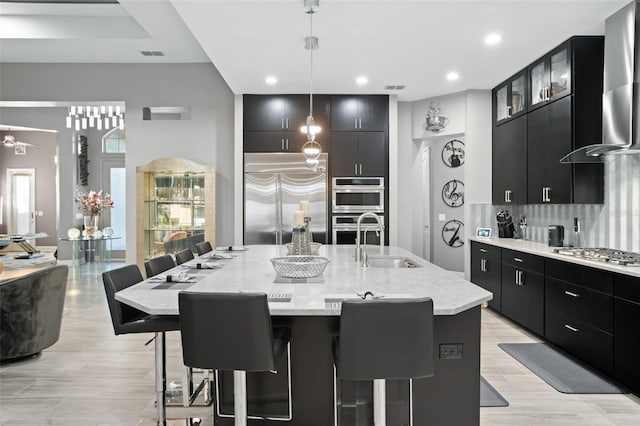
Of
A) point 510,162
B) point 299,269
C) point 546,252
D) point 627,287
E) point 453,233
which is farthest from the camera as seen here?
point 453,233

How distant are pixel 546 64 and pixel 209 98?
457 centimetres

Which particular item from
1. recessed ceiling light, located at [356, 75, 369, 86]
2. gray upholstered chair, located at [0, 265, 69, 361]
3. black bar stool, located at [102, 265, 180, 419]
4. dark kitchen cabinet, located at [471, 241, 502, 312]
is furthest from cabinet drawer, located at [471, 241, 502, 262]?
gray upholstered chair, located at [0, 265, 69, 361]

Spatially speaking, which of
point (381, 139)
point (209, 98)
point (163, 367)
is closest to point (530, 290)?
point (381, 139)

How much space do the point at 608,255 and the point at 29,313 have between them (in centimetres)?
476

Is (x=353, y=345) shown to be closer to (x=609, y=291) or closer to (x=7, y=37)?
(x=609, y=291)

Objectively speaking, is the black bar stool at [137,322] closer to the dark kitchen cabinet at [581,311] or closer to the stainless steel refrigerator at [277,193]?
the dark kitchen cabinet at [581,311]

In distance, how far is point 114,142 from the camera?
10703 mm

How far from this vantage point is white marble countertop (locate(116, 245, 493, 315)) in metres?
2.05

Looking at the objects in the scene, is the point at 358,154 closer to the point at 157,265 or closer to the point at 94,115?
the point at 157,265

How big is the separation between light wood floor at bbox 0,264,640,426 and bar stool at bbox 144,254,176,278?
849mm

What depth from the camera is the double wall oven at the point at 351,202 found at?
6699mm

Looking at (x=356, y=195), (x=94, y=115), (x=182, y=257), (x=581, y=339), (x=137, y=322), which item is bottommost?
(x=581, y=339)

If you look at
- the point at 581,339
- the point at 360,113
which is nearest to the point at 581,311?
the point at 581,339

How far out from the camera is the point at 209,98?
692 centimetres
